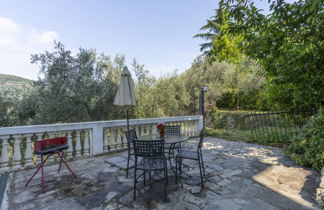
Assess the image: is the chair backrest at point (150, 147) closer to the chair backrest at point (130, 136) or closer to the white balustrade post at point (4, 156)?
the chair backrest at point (130, 136)

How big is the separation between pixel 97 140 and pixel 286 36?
452 centimetres

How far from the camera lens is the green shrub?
3189 millimetres

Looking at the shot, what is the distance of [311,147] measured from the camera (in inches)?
138

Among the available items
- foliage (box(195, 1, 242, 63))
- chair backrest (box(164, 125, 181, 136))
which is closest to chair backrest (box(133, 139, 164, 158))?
chair backrest (box(164, 125, 181, 136))

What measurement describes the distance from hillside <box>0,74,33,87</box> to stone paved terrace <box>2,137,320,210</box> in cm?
504

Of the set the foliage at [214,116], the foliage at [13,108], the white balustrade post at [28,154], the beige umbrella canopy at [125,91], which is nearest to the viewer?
the beige umbrella canopy at [125,91]

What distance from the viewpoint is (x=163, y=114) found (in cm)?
841

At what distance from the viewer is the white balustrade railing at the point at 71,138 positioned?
10.5 feet

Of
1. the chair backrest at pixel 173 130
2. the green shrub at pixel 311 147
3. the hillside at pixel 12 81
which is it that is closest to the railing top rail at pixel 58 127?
the chair backrest at pixel 173 130

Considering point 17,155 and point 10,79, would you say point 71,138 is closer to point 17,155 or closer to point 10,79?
point 17,155

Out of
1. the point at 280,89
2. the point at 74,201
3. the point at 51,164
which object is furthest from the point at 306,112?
the point at 51,164

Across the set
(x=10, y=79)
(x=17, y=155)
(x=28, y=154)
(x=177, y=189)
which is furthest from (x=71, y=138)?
(x=10, y=79)

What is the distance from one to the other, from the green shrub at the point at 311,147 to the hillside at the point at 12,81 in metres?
8.93

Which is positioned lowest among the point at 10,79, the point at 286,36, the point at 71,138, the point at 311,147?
the point at 311,147
